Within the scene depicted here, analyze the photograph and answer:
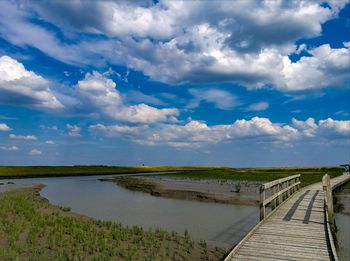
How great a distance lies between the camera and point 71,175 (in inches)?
3711

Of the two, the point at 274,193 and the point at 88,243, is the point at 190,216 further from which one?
the point at 88,243

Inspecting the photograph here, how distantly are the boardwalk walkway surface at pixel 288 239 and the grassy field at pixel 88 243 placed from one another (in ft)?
7.31

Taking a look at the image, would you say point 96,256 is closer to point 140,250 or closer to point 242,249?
point 140,250

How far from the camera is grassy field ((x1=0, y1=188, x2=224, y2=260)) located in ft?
42.5

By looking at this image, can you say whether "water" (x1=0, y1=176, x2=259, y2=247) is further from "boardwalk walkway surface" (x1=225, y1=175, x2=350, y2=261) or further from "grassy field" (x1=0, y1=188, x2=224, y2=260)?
"boardwalk walkway surface" (x1=225, y1=175, x2=350, y2=261)

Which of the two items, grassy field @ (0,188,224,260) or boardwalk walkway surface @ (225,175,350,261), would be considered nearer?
boardwalk walkway surface @ (225,175,350,261)

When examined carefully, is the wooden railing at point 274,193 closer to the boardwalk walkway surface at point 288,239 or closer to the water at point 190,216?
the boardwalk walkway surface at point 288,239

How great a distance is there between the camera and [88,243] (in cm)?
1418

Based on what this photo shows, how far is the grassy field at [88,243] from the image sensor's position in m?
13.0

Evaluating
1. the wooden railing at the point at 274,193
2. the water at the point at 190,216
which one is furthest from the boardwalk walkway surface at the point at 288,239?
the water at the point at 190,216

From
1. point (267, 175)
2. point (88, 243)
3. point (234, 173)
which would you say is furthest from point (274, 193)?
point (234, 173)

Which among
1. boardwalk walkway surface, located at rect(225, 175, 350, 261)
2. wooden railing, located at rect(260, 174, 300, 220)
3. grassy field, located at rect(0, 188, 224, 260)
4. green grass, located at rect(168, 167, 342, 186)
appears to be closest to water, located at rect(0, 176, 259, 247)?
wooden railing, located at rect(260, 174, 300, 220)

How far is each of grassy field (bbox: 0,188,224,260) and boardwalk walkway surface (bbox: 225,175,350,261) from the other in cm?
223

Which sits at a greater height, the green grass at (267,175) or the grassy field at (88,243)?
the green grass at (267,175)
